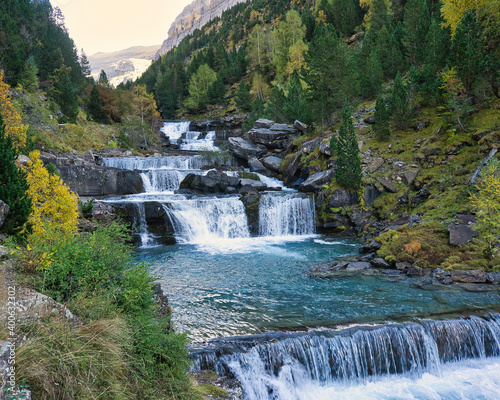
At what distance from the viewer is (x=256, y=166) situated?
35469 millimetres

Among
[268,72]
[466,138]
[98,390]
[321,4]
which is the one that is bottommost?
[98,390]

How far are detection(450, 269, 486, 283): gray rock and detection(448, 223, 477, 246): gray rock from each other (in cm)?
221

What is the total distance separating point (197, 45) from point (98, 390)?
428 feet

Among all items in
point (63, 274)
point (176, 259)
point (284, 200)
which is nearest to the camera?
point (63, 274)

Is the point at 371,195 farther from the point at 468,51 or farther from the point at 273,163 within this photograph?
the point at 273,163

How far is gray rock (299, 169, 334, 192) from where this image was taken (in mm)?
26188

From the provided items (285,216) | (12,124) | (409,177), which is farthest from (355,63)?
(12,124)

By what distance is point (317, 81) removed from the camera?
113 ft

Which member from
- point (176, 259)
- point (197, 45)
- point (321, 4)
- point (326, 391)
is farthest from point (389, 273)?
point (197, 45)

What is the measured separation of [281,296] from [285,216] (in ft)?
42.6

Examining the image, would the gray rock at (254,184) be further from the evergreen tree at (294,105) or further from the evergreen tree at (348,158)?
the evergreen tree at (294,105)

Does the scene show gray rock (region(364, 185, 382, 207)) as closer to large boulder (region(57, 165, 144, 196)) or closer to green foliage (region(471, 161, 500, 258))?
green foliage (region(471, 161, 500, 258))

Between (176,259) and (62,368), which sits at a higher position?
(62,368)

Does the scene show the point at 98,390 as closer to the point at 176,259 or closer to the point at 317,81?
the point at 176,259
